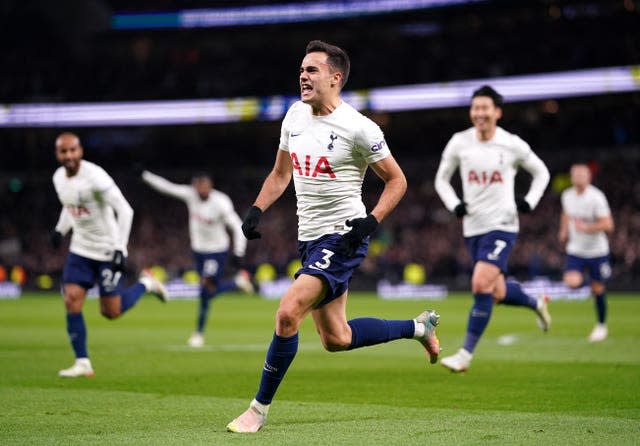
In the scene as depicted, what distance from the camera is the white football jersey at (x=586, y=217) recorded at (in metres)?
17.1

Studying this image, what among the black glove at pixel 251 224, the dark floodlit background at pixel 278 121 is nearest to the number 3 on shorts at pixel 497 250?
the black glove at pixel 251 224

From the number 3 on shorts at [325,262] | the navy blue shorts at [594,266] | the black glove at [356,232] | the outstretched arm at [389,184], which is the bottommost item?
the navy blue shorts at [594,266]

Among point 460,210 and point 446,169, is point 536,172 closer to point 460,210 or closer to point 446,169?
point 446,169

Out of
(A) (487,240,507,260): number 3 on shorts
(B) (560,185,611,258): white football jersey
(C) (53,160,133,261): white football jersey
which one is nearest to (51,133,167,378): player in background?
(C) (53,160,133,261): white football jersey

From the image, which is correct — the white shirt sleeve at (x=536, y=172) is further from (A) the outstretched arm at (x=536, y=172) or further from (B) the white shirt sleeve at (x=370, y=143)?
(B) the white shirt sleeve at (x=370, y=143)

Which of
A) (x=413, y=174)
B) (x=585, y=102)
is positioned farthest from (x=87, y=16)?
(x=585, y=102)

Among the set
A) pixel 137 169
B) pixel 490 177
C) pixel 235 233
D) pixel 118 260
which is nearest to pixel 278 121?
pixel 235 233

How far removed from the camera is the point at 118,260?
11.4 metres

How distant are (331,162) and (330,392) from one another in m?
2.98

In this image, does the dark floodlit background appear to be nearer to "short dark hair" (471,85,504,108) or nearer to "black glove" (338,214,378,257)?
"short dark hair" (471,85,504,108)

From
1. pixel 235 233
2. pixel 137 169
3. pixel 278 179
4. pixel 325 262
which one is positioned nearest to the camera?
pixel 325 262

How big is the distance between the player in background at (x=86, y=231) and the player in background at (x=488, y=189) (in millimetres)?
3509

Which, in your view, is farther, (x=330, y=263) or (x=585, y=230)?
(x=585, y=230)

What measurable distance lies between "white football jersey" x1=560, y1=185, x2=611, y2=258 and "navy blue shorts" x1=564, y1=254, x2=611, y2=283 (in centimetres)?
7
